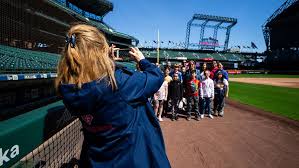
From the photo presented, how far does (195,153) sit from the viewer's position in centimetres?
527

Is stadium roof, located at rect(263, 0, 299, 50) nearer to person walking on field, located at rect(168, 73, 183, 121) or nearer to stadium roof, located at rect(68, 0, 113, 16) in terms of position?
stadium roof, located at rect(68, 0, 113, 16)

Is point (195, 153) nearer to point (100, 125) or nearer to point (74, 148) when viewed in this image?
point (74, 148)

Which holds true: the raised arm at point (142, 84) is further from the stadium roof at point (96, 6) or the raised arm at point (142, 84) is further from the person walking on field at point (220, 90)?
the stadium roof at point (96, 6)

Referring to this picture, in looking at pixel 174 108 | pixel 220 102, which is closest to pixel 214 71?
pixel 220 102

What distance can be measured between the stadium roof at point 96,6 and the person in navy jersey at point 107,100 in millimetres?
34154

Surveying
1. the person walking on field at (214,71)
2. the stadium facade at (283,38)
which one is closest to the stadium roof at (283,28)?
the stadium facade at (283,38)

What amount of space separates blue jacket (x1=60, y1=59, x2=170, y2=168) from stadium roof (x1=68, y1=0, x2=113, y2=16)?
1347 inches

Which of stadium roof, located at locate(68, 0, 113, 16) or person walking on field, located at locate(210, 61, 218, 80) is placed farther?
stadium roof, located at locate(68, 0, 113, 16)

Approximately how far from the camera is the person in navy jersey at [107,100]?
1.42 m

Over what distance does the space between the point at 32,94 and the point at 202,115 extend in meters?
5.90

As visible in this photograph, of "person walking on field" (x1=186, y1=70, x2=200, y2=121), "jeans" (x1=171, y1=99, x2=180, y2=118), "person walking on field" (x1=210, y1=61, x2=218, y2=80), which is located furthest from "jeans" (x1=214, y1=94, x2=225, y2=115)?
"jeans" (x1=171, y1=99, x2=180, y2=118)

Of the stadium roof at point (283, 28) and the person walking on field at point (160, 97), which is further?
the stadium roof at point (283, 28)

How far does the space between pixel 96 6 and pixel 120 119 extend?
126ft

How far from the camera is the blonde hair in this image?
142 cm
